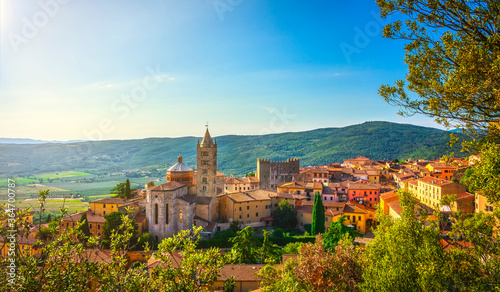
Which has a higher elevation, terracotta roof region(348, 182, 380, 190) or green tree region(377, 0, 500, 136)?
green tree region(377, 0, 500, 136)

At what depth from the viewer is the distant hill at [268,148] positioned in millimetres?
124000

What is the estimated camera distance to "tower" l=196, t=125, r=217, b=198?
41.6 meters

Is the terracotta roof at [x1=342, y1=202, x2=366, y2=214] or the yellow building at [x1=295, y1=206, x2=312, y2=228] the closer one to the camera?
the terracotta roof at [x1=342, y1=202, x2=366, y2=214]

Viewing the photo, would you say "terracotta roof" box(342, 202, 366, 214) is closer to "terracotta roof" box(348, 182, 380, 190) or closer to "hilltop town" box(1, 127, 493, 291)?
"hilltop town" box(1, 127, 493, 291)

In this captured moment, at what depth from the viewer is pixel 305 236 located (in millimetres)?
37312

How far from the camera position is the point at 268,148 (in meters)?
149

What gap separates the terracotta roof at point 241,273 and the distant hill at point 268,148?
95.2m

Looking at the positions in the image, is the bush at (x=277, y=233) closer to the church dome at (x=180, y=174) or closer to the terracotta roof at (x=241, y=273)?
the terracotta roof at (x=241, y=273)

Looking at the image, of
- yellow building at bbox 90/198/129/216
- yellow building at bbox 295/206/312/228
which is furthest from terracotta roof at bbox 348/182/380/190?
yellow building at bbox 90/198/129/216

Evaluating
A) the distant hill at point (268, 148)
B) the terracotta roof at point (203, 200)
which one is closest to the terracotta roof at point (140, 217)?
the terracotta roof at point (203, 200)

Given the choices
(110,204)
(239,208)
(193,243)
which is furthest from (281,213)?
(193,243)

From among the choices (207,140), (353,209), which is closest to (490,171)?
(353,209)

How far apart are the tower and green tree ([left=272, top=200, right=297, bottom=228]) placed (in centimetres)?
940

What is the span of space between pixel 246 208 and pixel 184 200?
942 centimetres
